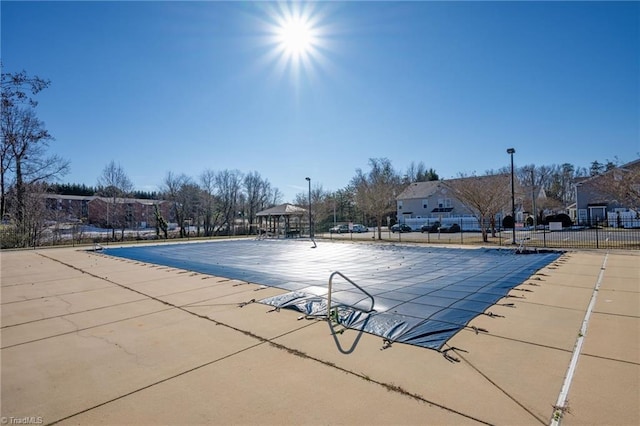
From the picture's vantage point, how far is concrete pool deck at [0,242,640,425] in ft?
8.95

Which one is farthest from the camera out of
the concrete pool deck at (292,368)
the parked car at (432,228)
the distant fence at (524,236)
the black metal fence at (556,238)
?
the parked car at (432,228)

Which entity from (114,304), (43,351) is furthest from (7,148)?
(43,351)

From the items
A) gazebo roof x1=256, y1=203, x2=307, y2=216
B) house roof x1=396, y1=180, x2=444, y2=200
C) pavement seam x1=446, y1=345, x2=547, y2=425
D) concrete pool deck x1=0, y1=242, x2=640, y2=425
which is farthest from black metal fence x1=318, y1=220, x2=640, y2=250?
pavement seam x1=446, y1=345, x2=547, y2=425

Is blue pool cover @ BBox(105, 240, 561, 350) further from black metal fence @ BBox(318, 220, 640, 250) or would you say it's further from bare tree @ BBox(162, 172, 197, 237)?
bare tree @ BBox(162, 172, 197, 237)

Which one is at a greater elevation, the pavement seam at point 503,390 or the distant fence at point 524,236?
the distant fence at point 524,236

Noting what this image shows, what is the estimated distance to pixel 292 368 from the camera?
3.56 meters

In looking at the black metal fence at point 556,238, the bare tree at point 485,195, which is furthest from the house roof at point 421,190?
the bare tree at point 485,195

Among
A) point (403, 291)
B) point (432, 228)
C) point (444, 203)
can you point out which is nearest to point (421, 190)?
point (444, 203)

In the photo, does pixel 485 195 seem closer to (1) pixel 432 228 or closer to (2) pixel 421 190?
(1) pixel 432 228

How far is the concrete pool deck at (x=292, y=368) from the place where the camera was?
273 centimetres

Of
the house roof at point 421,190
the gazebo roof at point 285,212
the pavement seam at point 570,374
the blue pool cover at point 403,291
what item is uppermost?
the house roof at point 421,190

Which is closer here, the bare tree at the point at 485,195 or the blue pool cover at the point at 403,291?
the blue pool cover at the point at 403,291

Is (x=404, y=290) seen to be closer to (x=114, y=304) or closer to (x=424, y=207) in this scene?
(x=114, y=304)

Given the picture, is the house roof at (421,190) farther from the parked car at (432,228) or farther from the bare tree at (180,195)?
the bare tree at (180,195)
